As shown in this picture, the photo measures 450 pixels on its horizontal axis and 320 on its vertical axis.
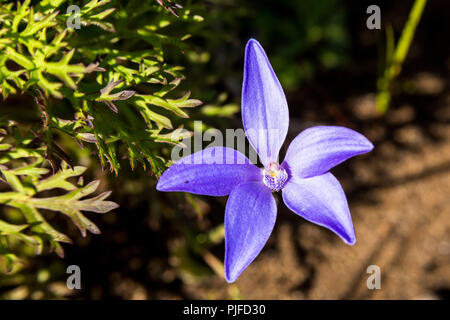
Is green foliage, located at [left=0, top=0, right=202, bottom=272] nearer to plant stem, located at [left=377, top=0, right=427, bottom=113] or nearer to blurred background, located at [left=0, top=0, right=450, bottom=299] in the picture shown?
blurred background, located at [left=0, top=0, right=450, bottom=299]

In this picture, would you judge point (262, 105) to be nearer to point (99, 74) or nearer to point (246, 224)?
point (246, 224)

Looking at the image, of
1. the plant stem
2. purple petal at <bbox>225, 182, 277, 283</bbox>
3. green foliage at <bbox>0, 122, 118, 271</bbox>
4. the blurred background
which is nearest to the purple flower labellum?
purple petal at <bbox>225, 182, 277, 283</bbox>

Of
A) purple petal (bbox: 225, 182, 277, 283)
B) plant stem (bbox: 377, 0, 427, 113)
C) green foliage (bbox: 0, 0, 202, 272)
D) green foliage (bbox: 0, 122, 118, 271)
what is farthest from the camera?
plant stem (bbox: 377, 0, 427, 113)

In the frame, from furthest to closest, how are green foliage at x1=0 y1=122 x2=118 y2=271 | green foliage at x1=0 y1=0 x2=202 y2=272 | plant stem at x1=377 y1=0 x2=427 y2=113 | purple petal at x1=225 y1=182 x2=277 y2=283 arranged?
plant stem at x1=377 y1=0 x2=427 y2=113, green foliage at x1=0 y1=122 x2=118 y2=271, green foliage at x1=0 y1=0 x2=202 y2=272, purple petal at x1=225 y1=182 x2=277 y2=283

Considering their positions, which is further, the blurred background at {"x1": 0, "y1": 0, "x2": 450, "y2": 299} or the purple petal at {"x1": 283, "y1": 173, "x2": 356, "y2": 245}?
the blurred background at {"x1": 0, "y1": 0, "x2": 450, "y2": 299}

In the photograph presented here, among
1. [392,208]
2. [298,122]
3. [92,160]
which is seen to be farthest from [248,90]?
[392,208]

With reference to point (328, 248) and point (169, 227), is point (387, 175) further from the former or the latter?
point (169, 227)

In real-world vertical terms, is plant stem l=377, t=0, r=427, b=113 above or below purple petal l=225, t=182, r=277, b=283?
above
